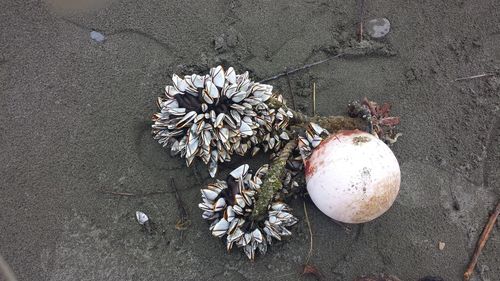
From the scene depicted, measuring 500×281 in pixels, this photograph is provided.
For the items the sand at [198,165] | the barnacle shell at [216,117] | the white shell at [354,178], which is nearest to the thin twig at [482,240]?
the sand at [198,165]

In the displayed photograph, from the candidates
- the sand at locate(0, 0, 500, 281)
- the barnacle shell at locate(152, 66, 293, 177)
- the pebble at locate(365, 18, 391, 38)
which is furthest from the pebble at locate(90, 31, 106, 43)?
the pebble at locate(365, 18, 391, 38)

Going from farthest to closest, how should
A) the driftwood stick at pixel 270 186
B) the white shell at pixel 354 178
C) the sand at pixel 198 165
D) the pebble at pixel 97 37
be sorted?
the pebble at pixel 97 37
the sand at pixel 198 165
the driftwood stick at pixel 270 186
the white shell at pixel 354 178

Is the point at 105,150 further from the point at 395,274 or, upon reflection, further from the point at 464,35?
the point at 464,35

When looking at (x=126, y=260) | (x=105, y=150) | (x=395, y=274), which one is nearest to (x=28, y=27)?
(x=105, y=150)

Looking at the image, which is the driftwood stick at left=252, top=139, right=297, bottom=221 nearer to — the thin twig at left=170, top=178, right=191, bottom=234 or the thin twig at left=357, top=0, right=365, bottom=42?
the thin twig at left=170, top=178, right=191, bottom=234

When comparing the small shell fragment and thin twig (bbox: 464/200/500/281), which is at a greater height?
the small shell fragment

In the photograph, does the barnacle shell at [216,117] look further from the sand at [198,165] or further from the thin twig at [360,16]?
the thin twig at [360,16]
